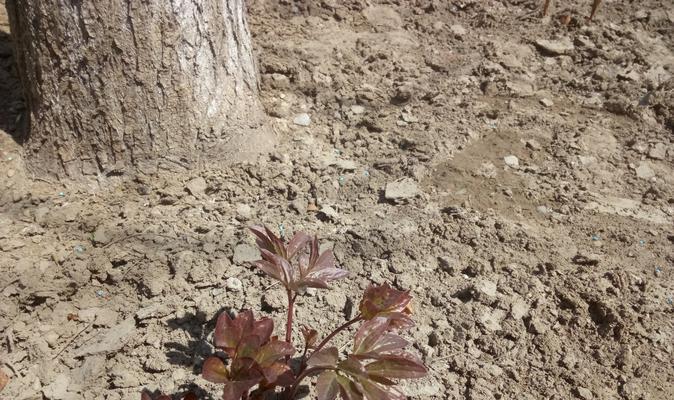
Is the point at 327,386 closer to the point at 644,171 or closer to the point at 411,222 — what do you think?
the point at 411,222

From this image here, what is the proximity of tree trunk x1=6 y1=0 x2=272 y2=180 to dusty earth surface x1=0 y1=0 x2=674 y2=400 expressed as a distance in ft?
0.35

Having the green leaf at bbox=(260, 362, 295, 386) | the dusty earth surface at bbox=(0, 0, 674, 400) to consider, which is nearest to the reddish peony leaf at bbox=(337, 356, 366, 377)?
the green leaf at bbox=(260, 362, 295, 386)

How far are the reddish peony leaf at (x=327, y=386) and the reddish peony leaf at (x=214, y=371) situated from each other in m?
0.25

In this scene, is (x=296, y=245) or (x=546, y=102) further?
(x=546, y=102)

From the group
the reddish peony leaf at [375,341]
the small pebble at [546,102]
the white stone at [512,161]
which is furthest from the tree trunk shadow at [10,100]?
the small pebble at [546,102]

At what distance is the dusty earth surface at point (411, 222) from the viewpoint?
1.80 m

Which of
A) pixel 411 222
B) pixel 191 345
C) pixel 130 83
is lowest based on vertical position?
pixel 191 345

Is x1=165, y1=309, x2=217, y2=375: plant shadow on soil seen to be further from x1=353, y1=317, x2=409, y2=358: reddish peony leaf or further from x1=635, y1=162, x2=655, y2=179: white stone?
x1=635, y1=162, x2=655, y2=179: white stone

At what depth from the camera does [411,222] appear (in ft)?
7.33

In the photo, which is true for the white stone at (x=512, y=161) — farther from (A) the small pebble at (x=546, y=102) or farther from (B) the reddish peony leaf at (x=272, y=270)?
(B) the reddish peony leaf at (x=272, y=270)

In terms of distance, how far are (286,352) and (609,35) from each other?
2.82 m

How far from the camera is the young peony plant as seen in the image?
1.36 m

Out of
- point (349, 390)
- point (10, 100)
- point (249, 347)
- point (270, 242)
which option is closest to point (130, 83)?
point (10, 100)

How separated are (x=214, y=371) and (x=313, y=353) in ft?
0.81
